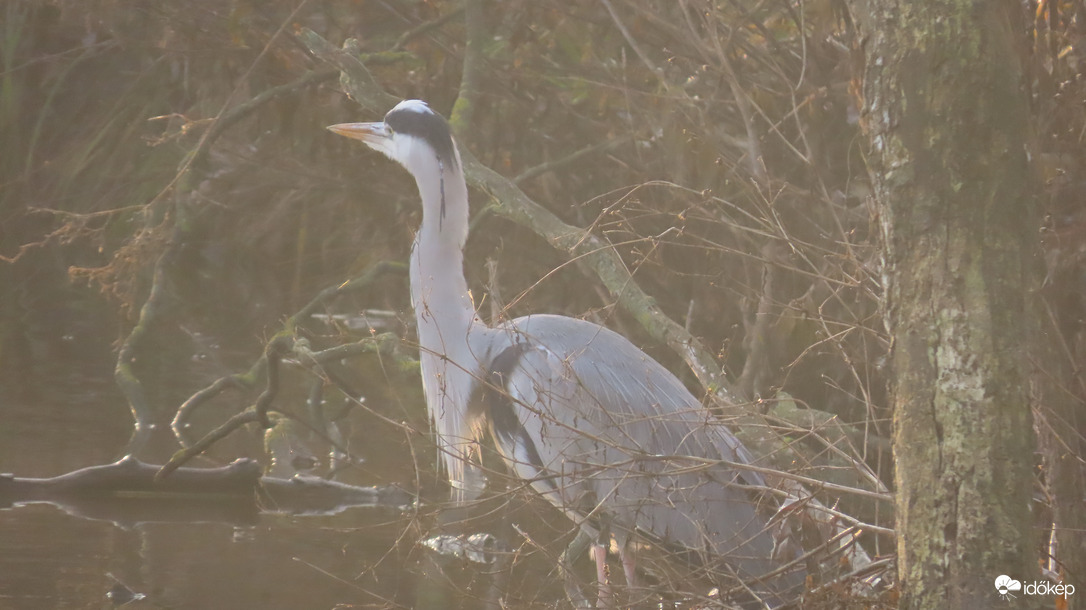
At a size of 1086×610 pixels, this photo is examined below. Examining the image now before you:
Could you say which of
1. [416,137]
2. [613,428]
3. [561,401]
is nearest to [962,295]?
[561,401]

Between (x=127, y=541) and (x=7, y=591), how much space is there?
2.18 ft

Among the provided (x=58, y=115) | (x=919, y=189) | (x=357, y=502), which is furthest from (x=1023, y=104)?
(x=58, y=115)

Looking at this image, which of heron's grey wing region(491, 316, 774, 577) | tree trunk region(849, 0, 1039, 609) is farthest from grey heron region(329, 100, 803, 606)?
tree trunk region(849, 0, 1039, 609)

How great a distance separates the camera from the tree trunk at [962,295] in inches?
87.5

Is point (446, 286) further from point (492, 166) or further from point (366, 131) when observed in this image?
point (492, 166)

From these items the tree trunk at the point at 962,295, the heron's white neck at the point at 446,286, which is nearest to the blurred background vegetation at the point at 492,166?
the heron's white neck at the point at 446,286

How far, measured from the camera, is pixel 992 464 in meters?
2.22

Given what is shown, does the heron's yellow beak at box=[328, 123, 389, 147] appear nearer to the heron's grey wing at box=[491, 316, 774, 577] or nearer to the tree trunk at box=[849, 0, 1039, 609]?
the heron's grey wing at box=[491, 316, 774, 577]

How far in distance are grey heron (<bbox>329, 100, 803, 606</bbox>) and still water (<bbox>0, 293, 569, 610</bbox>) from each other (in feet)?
0.73

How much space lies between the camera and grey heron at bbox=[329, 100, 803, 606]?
11.9 ft

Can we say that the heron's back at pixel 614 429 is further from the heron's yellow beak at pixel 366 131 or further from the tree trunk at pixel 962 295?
the tree trunk at pixel 962 295

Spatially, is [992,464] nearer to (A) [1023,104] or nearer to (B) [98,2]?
(A) [1023,104]

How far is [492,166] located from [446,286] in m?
2.81

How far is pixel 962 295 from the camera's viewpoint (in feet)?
7.36
